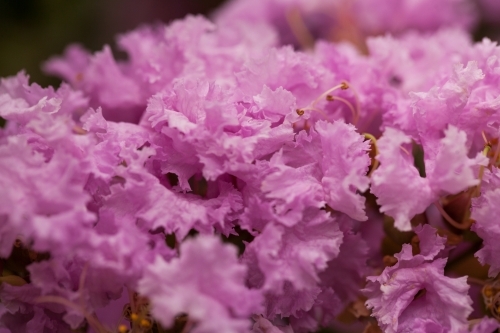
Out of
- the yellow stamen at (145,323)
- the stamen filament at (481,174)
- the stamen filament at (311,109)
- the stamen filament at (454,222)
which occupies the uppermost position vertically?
the stamen filament at (311,109)

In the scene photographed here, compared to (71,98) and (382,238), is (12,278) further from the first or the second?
(382,238)

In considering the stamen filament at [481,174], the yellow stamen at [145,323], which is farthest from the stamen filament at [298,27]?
the yellow stamen at [145,323]

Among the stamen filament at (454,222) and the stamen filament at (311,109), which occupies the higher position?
the stamen filament at (311,109)

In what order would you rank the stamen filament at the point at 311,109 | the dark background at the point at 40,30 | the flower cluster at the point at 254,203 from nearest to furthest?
the flower cluster at the point at 254,203
the stamen filament at the point at 311,109
the dark background at the point at 40,30

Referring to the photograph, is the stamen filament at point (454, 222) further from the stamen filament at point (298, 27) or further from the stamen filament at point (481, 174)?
the stamen filament at point (298, 27)

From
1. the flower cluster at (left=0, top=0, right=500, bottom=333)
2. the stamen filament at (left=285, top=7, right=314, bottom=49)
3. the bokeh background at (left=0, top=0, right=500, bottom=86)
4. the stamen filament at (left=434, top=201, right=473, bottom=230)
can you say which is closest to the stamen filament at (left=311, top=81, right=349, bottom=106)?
the flower cluster at (left=0, top=0, right=500, bottom=333)

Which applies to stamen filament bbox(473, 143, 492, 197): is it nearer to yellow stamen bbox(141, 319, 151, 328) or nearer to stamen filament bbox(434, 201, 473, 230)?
stamen filament bbox(434, 201, 473, 230)

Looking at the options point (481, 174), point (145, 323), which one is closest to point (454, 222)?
point (481, 174)

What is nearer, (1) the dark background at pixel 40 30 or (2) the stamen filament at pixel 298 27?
(2) the stamen filament at pixel 298 27
